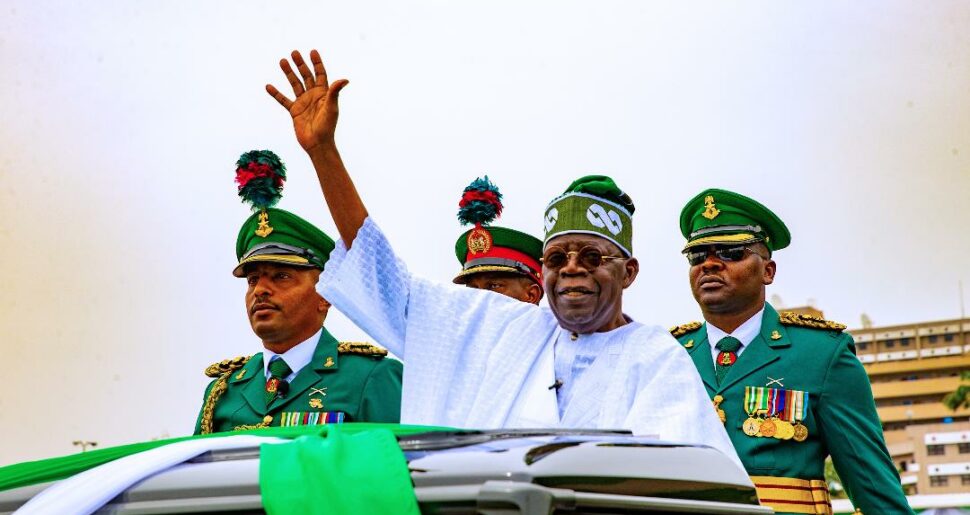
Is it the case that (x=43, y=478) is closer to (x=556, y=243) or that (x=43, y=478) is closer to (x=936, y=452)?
(x=556, y=243)

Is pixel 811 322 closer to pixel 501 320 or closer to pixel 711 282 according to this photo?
pixel 711 282

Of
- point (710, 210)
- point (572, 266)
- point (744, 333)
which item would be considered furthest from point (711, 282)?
point (572, 266)

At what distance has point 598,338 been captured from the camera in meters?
4.86

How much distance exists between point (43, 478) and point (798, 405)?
14.5 feet

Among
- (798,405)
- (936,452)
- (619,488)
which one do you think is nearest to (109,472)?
(619,488)

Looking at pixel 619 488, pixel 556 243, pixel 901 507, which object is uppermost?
pixel 556 243

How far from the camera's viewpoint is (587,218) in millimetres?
4965

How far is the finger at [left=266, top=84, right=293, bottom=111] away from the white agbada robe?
53cm

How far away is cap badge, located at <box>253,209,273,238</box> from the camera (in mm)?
7035

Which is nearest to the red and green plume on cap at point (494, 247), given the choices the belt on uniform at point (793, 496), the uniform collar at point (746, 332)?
the uniform collar at point (746, 332)

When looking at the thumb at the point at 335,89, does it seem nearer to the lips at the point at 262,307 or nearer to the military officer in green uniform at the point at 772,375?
the lips at the point at 262,307

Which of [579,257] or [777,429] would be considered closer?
[579,257]

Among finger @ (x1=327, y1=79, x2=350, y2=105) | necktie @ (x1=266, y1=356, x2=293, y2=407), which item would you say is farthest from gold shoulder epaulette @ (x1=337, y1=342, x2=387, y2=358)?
finger @ (x1=327, y1=79, x2=350, y2=105)

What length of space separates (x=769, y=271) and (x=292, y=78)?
9.61 feet
